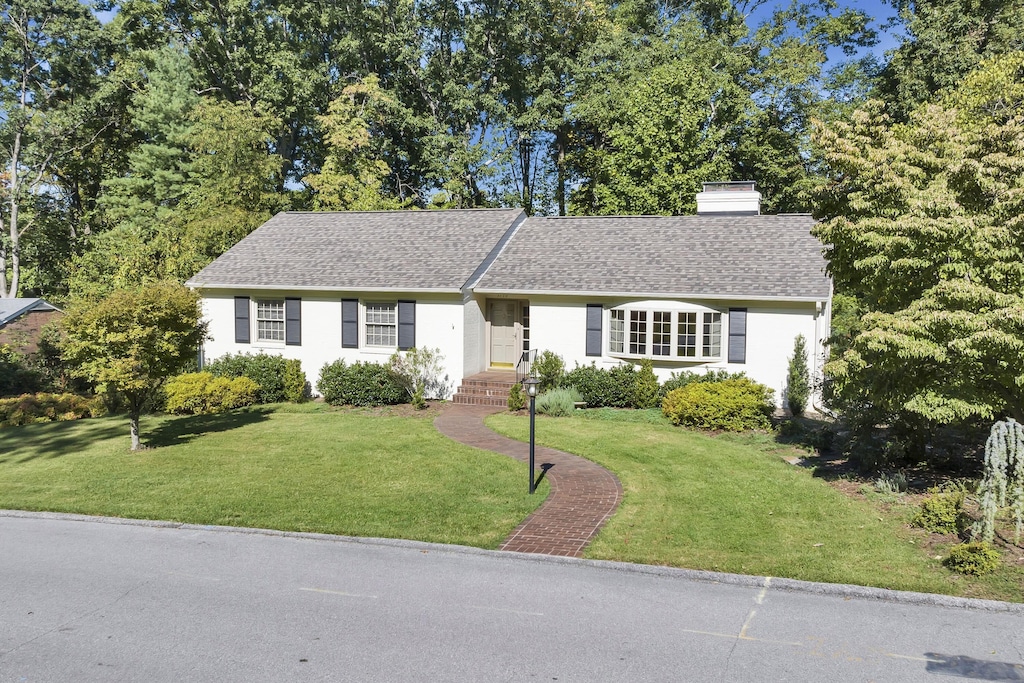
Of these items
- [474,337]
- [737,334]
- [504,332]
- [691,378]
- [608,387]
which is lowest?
[608,387]

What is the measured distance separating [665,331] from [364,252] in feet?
32.9

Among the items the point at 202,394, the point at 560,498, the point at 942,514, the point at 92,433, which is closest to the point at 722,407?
the point at 560,498

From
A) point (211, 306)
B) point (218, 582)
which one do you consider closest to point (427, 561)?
point (218, 582)

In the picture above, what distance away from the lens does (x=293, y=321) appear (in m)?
22.1

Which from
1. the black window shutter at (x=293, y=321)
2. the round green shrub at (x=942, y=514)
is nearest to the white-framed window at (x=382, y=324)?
the black window shutter at (x=293, y=321)

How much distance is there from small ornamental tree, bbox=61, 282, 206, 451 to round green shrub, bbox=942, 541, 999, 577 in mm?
14012

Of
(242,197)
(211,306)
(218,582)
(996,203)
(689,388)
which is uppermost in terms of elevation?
(242,197)

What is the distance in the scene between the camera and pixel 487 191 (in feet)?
123

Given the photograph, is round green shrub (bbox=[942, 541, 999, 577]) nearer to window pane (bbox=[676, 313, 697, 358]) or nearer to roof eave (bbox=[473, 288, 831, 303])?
roof eave (bbox=[473, 288, 831, 303])

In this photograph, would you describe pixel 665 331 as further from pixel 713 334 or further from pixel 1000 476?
pixel 1000 476

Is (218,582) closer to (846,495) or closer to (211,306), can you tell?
(846,495)

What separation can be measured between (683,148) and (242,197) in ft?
62.9

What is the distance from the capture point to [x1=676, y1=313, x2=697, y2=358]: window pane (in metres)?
19.2

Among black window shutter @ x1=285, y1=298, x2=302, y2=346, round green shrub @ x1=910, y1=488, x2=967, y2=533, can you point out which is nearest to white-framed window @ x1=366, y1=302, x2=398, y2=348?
black window shutter @ x1=285, y1=298, x2=302, y2=346
